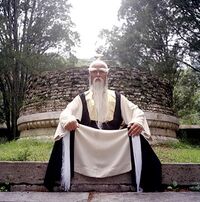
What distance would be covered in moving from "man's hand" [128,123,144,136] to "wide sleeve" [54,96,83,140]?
2.28ft

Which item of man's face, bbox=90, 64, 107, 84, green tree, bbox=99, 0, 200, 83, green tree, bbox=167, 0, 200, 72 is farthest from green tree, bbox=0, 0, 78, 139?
man's face, bbox=90, 64, 107, 84

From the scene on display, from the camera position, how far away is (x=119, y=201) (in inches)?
146

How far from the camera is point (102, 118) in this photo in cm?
506

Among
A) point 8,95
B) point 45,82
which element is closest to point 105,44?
point 8,95

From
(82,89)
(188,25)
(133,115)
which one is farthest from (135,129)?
(188,25)

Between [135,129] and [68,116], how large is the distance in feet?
2.73

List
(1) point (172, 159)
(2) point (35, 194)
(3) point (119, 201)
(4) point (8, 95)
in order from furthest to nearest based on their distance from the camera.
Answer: (4) point (8, 95) < (1) point (172, 159) < (2) point (35, 194) < (3) point (119, 201)

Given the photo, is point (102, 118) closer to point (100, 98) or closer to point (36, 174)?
point (100, 98)

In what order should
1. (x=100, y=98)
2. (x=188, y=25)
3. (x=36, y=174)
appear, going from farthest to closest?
(x=188, y=25), (x=100, y=98), (x=36, y=174)

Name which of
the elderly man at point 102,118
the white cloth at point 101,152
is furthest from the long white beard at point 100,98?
the white cloth at point 101,152

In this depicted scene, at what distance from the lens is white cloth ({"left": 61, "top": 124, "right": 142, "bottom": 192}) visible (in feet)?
14.5

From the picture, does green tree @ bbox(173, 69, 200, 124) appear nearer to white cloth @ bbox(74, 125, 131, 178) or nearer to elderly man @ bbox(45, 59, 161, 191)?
elderly man @ bbox(45, 59, 161, 191)

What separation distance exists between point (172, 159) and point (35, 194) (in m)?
3.19

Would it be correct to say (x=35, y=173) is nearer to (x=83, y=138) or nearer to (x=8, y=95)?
(x=83, y=138)
